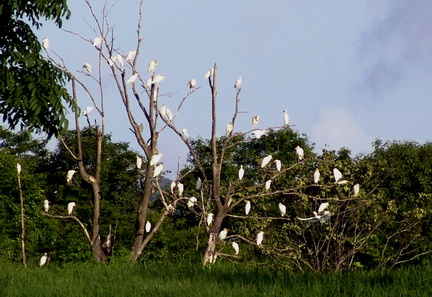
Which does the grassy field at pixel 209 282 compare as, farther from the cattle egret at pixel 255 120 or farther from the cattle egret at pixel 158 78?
the cattle egret at pixel 255 120

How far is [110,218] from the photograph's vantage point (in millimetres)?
45344

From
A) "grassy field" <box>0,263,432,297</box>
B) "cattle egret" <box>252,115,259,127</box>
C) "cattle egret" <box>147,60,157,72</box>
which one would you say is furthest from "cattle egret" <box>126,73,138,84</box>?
"grassy field" <box>0,263,432,297</box>

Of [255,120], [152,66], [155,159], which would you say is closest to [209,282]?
[155,159]

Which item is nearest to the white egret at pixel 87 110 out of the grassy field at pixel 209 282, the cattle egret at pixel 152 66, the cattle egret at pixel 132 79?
the cattle egret at pixel 132 79

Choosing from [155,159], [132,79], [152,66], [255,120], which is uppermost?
[152,66]

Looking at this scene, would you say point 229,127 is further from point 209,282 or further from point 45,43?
point 209,282

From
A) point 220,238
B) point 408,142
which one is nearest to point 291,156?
point 408,142

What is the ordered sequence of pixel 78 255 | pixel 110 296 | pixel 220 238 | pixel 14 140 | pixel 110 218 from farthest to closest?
pixel 14 140
pixel 110 218
pixel 220 238
pixel 78 255
pixel 110 296

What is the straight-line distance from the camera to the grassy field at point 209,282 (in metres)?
7.48

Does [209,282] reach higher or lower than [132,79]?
lower

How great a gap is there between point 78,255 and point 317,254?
12888 mm

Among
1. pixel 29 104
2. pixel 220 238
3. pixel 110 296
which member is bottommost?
pixel 110 296

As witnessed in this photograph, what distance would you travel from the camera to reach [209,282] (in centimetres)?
864

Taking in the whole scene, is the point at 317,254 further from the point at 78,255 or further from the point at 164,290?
the point at 164,290
